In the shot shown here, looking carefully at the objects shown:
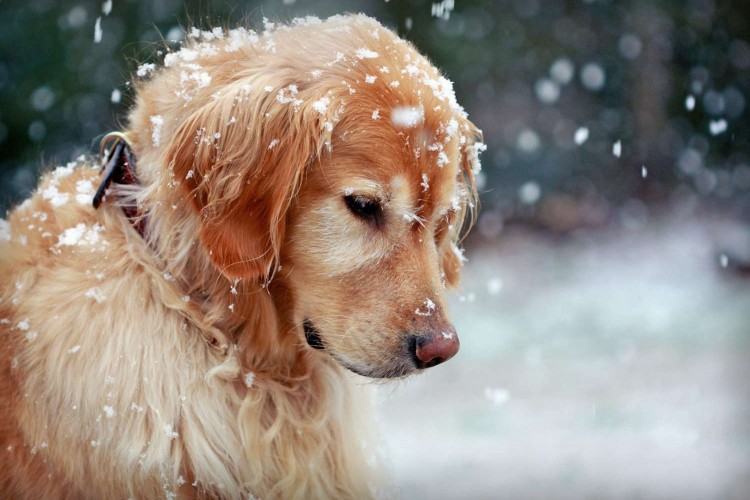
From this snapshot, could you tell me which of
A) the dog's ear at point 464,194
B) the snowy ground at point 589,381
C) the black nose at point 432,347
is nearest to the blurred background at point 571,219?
the snowy ground at point 589,381

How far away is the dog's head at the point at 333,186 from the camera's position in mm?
1864

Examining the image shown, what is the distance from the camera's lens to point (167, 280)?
2006mm

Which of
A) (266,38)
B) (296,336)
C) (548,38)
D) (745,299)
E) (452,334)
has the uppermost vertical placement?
(266,38)

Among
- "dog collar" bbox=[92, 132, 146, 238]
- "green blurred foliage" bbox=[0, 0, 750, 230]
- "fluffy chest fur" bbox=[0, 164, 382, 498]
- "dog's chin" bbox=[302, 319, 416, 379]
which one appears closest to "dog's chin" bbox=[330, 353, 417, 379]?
"dog's chin" bbox=[302, 319, 416, 379]

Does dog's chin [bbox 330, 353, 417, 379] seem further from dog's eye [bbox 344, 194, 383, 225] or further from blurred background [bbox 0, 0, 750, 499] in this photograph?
blurred background [bbox 0, 0, 750, 499]

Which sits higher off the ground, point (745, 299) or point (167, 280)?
point (167, 280)

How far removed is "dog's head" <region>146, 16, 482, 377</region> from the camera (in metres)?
1.86

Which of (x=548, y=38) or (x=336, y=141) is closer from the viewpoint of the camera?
(x=336, y=141)

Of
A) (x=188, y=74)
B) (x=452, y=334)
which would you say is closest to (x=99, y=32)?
(x=188, y=74)

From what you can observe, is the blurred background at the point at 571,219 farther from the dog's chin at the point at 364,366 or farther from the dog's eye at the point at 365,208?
the dog's eye at the point at 365,208

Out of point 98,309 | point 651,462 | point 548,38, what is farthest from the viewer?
point 548,38

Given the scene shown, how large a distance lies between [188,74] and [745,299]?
21.2ft

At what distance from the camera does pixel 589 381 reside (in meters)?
5.54

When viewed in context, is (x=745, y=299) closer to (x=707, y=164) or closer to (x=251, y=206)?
(x=707, y=164)
